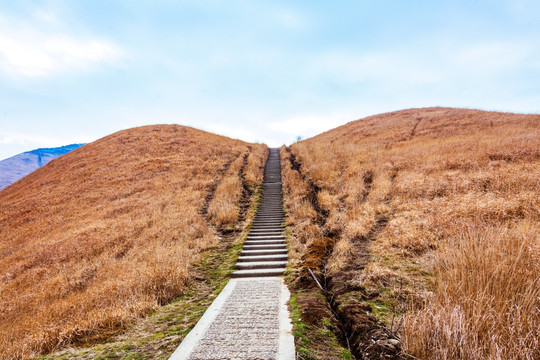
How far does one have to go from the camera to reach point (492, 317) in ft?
9.53

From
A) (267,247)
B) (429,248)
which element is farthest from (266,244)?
(429,248)

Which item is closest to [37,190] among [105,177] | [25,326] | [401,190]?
[105,177]

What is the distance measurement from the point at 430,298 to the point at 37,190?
29.5 m

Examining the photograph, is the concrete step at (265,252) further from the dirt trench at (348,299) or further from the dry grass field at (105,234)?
the dry grass field at (105,234)

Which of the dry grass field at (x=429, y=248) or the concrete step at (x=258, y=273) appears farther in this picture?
the concrete step at (x=258, y=273)

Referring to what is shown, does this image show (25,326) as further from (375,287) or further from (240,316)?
(375,287)

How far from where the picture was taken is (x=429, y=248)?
243 inches

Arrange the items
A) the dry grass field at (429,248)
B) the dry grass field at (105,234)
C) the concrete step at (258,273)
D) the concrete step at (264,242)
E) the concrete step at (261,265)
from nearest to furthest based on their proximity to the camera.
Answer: the dry grass field at (429,248) < the dry grass field at (105,234) < the concrete step at (258,273) < the concrete step at (261,265) < the concrete step at (264,242)

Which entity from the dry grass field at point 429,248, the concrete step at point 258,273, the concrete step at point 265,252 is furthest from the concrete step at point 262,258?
the concrete step at point 258,273

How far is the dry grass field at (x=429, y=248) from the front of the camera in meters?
3.02

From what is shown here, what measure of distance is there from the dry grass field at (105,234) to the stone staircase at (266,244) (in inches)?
53.0

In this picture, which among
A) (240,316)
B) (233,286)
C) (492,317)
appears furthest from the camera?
(233,286)

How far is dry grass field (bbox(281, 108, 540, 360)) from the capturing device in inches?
119

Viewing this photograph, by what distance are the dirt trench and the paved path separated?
0.63 meters
